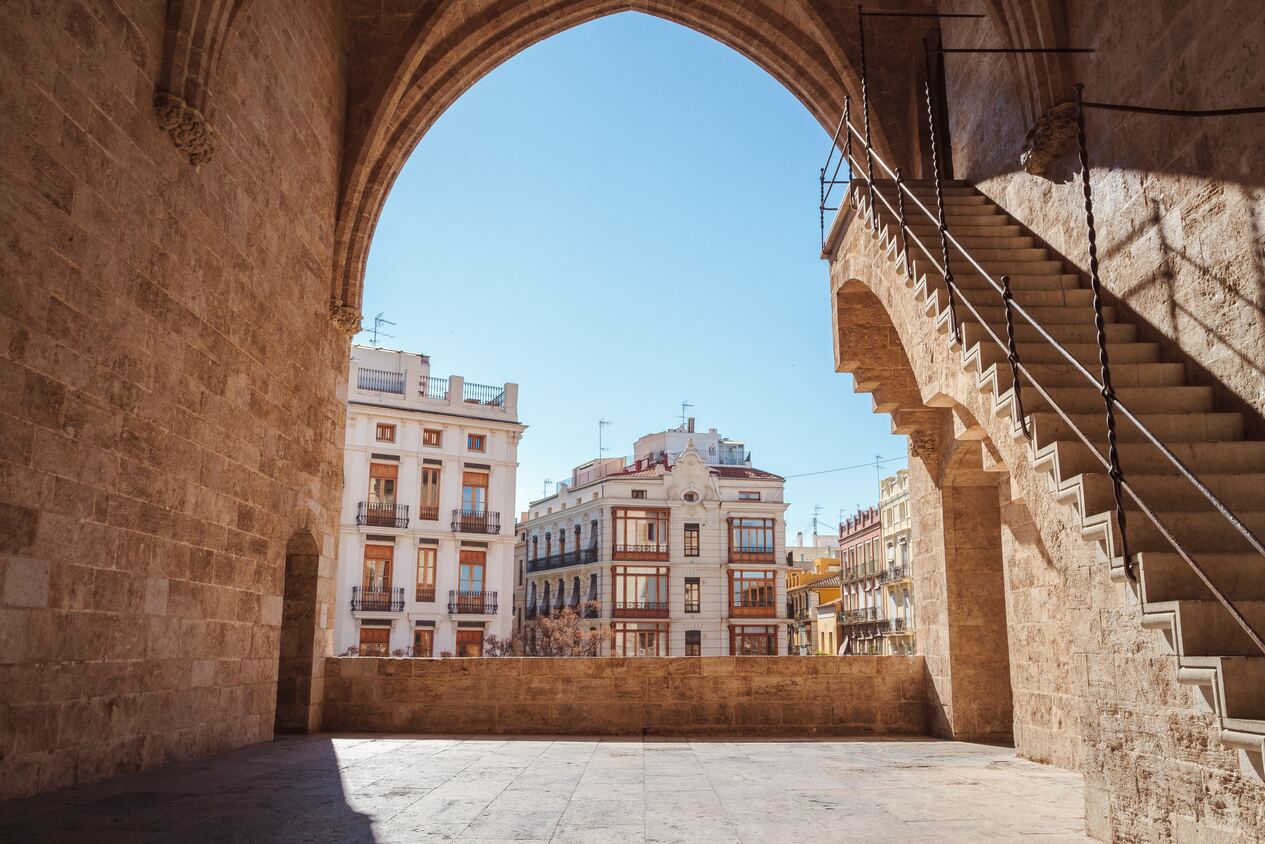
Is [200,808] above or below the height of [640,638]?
below

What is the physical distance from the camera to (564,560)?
43000 millimetres

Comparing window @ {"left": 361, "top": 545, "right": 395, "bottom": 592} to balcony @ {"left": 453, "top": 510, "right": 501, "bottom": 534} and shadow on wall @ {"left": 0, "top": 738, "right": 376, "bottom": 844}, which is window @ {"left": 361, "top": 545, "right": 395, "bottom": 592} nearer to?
balcony @ {"left": 453, "top": 510, "right": 501, "bottom": 534}

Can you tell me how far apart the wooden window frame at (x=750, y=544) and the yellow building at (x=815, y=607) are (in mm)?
9421

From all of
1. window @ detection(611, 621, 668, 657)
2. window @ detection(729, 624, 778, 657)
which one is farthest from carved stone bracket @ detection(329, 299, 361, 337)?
window @ detection(729, 624, 778, 657)

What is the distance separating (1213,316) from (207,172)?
713 centimetres

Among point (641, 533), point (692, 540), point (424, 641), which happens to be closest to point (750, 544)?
point (692, 540)

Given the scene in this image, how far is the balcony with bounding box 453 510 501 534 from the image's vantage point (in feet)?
106

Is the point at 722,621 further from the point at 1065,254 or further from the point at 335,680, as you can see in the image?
the point at 1065,254

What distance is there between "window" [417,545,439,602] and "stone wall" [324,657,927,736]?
2170 cm

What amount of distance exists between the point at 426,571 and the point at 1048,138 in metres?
27.4

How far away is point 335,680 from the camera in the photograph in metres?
10.2

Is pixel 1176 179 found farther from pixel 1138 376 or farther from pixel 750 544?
pixel 750 544

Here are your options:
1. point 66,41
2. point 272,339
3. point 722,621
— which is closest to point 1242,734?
point 66,41

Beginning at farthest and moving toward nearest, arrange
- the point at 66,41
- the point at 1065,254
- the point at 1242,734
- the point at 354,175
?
the point at 354,175
the point at 1065,254
the point at 66,41
the point at 1242,734
